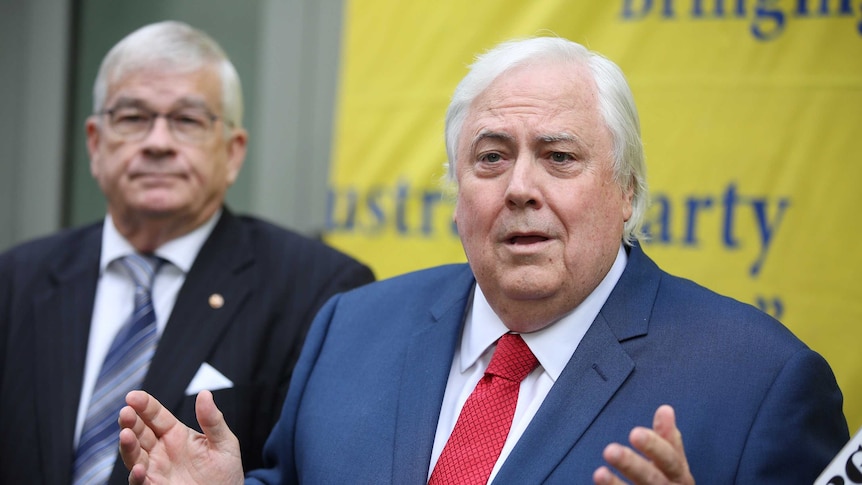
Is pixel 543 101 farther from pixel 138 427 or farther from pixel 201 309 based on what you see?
pixel 201 309

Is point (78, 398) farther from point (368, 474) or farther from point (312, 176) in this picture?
point (312, 176)

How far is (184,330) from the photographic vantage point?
317 cm

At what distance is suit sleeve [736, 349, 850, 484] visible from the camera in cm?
206

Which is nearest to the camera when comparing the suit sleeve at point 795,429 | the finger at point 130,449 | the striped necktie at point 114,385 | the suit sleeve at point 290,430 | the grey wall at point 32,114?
the suit sleeve at point 795,429

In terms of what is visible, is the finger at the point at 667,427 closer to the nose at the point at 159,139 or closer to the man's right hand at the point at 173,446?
the man's right hand at the point at 173,446

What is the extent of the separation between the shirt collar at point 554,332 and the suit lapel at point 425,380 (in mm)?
58

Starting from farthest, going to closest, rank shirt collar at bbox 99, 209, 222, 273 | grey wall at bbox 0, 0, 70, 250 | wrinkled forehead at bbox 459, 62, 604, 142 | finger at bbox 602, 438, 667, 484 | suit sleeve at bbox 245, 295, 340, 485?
grey wall at bbox 0, 0, 70, 250 → shirt collar at bbox 99, 209, 222, 273 → suit sleeve at bbox 245, 295, 340, 485 → wrinkled forehead at bbox 459, 62, 604, 142 → finger at bbox 602, 438, 667, 484

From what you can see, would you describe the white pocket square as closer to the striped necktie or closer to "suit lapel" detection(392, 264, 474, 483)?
the striped necktie

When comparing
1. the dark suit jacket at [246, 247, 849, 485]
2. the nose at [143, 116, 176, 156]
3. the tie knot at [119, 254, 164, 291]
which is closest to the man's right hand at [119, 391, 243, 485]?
the dark suit jacket at [246, 247, 849, 485]

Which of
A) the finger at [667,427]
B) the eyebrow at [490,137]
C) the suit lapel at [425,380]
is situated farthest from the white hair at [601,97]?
the finger at [667,427]

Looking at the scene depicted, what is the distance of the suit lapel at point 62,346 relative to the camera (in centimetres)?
303

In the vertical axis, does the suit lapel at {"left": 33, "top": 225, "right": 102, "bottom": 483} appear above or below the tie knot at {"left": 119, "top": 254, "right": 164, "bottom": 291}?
below

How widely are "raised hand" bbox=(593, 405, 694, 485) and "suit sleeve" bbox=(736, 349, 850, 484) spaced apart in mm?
266

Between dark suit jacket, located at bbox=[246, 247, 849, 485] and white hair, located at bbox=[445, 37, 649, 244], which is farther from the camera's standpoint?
white hair, located at bbox=[445, 37, 649, 244]
